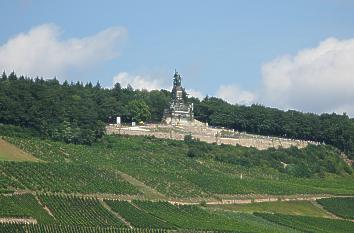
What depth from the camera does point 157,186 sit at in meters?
90.0

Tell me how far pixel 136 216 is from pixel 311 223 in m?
17.9

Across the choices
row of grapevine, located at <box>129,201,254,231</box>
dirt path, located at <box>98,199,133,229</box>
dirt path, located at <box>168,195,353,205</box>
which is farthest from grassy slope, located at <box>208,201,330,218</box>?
dirt path, located at <box>98,199,133,229</box>

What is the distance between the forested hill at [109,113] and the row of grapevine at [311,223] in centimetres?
3205

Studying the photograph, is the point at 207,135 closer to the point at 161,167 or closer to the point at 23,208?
the point at 161,167

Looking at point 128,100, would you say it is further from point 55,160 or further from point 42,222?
point 42,222

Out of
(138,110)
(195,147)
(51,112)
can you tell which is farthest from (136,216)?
(138,110)

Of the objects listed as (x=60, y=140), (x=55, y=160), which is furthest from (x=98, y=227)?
(x=60, y=140)

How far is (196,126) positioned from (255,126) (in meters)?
11.7

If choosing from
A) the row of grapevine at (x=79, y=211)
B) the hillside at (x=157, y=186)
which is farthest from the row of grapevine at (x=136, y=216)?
the row of grapevine at (x=79, y=211)

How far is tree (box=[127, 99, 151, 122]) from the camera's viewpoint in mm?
142000

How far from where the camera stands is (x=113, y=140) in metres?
115

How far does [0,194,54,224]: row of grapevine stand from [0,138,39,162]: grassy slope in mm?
14840

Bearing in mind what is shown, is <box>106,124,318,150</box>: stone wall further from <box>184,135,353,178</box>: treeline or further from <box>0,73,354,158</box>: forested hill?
<box>0,73,354,158</box>: forested hill

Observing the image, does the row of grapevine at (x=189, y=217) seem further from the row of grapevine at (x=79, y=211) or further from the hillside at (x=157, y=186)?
the row of grapevine at (x=79, y=211)
